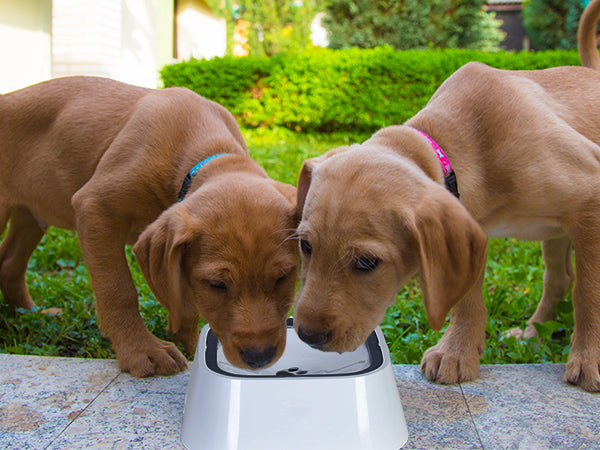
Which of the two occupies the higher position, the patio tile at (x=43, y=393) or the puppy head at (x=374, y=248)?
the puppy head at (x=374, y=248)

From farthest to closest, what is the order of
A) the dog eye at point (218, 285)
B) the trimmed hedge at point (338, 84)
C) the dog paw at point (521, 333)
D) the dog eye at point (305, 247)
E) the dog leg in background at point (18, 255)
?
the trimmed hedge at point (338, 84), the dog leg in background at point (18, 255), the dog paw at point (521, 333), the dog eye at point (218, 285), the dog eye at point (305, 247)

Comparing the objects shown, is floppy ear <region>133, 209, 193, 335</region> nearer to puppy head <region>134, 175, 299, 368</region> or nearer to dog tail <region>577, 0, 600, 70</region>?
puppy head <region>134, 175, 299, 368</region>

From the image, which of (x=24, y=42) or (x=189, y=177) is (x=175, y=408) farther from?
(x=24, y=42)

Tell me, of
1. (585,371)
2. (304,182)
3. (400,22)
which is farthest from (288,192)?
(400,22)

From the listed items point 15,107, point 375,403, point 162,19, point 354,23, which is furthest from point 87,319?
point 354,23

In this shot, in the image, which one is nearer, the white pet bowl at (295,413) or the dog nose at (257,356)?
the white pet bowl at (295,413)

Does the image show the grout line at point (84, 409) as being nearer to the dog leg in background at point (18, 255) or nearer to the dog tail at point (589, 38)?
Result: the dog leg in background at point (18, 255)

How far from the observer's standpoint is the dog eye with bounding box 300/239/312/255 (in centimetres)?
273

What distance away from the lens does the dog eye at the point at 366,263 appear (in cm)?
259

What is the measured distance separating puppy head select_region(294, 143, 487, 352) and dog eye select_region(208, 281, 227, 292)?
400 millimetres

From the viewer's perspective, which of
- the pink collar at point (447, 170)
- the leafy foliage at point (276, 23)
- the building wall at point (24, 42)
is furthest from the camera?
the leafy foliage at point (276, 23)

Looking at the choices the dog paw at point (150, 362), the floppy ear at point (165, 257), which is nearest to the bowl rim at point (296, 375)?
the floppy ear at point (165, 257)

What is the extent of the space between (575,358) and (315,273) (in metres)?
1.50

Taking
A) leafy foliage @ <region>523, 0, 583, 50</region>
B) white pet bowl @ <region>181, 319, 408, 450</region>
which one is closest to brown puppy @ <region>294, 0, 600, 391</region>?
white pet bowl @ <region>181, 319, 408, 450</region>
